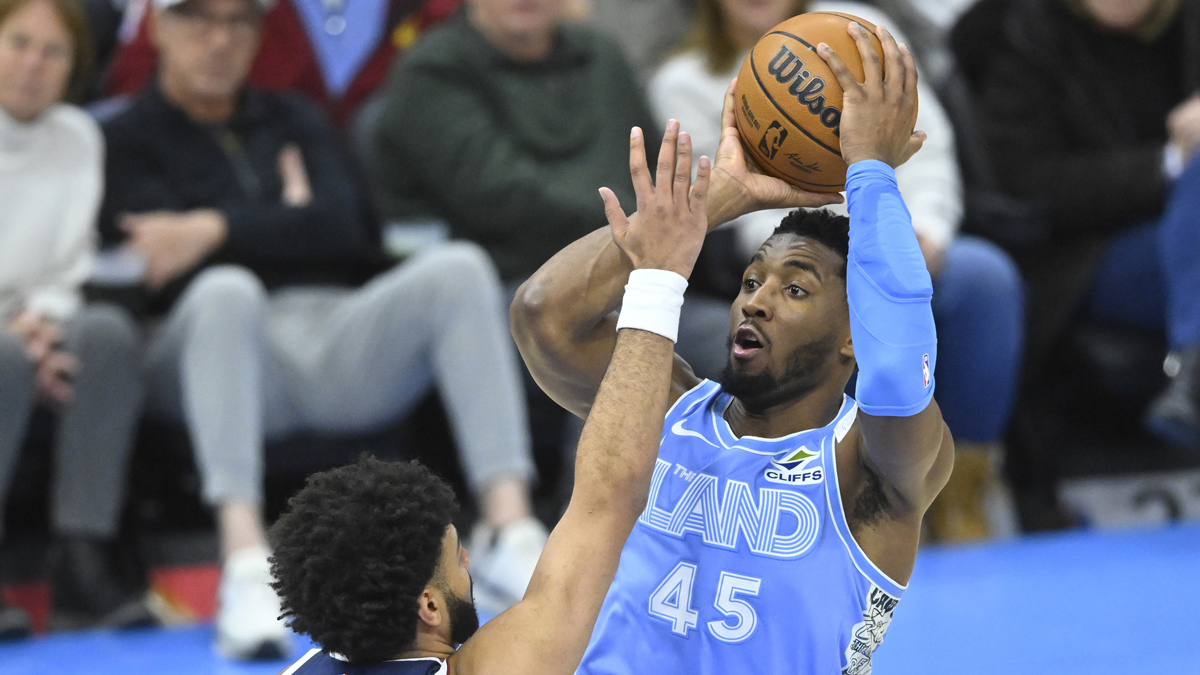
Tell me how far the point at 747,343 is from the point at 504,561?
1.70m

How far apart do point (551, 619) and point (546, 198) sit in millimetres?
2564

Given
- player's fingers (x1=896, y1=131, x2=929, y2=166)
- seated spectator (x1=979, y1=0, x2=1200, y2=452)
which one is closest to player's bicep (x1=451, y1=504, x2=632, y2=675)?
player's fingers (x1=896, y1=131, x2=929, y2=166)

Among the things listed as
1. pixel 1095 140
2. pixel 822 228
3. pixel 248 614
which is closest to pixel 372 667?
pixel 822 228

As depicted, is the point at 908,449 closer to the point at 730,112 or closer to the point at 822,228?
the point at 822,228

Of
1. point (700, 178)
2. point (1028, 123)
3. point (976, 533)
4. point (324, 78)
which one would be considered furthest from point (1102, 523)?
point (700, 178)

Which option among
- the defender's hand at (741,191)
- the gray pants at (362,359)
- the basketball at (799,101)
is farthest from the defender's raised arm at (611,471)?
the gray pants at (362,359)

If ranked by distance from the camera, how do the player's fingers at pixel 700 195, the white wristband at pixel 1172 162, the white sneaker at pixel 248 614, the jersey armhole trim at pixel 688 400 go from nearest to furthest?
the player's fingers at pixel 700 195, the jersey armhole trim at pixel 688 400, the white sneaker at pixel 248 614, the white wristband at pixel 1172 162

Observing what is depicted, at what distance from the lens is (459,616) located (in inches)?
83.7

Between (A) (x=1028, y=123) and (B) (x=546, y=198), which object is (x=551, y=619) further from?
(A) (x=1028, y=123)

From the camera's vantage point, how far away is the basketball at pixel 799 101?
2.25m

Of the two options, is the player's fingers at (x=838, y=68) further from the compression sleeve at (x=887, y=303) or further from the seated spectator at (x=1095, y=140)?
the seated spectator at (x=1095, y=140)

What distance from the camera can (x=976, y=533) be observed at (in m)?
4.93

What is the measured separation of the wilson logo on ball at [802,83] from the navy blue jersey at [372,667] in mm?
1032

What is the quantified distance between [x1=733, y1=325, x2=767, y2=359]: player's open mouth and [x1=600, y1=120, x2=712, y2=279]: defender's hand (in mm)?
219
